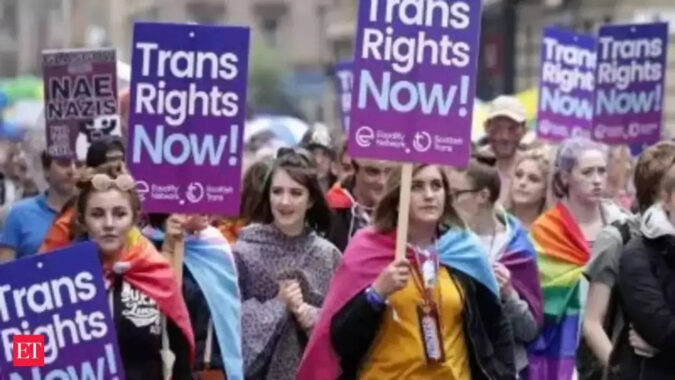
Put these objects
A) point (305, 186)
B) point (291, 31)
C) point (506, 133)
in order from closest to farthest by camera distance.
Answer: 1. point (305, 186)
2. point (506, 133)
3. point (291, 31)

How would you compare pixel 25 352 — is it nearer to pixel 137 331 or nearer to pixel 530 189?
pixel 137 331

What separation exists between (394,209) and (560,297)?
270cm

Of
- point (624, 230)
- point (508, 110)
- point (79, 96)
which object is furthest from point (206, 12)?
point (624, 230)

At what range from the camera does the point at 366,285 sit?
970 cm

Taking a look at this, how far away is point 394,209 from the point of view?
9812 mm

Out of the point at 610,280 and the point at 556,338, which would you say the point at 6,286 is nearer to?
the point at 610,280

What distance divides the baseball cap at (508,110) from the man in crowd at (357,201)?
2.76m

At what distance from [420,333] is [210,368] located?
1.62 metres

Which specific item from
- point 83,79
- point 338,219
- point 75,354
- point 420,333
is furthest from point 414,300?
point 83,79

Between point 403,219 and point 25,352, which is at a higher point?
point 403,219

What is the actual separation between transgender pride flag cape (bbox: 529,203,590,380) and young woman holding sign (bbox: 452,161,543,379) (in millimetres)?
260

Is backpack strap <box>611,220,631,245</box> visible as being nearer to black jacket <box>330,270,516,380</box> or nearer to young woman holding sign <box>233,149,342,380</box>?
black jacket <box>330,270,516,380</box>

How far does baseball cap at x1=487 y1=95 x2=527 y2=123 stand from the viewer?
580 inches

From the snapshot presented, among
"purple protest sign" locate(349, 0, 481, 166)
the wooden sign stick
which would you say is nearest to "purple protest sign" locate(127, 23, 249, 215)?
"purple protest sign" locate(349, 0, 481, 166)
